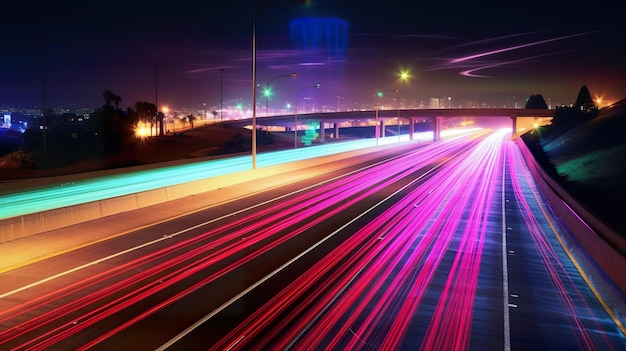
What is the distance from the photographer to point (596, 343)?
335 inches

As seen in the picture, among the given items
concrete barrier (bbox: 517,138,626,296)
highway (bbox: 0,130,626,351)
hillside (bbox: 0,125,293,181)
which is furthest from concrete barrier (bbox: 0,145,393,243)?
concrete barrier (bbox: 517,138,626,296)

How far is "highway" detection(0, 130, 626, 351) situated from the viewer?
8.41 meters

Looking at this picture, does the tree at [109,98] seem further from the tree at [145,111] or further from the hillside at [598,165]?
the hillside at [598,165]

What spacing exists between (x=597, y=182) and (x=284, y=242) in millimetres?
31356

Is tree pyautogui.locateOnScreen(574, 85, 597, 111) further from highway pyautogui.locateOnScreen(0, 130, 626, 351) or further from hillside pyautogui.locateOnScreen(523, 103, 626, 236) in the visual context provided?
highway pyautogui.locateOnScreen(0, 130, 626, 351)

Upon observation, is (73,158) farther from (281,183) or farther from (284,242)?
(284,242)

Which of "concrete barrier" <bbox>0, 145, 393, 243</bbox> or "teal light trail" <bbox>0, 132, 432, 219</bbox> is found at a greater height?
"concrete barrier" <bbox>0, 145, 393, 243</bbox>

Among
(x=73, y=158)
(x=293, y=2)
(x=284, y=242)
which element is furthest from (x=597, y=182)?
(x=73, y=158)

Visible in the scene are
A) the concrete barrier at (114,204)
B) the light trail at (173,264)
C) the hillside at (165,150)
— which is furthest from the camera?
the hillside at (165,150)

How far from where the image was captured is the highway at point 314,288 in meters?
8.41

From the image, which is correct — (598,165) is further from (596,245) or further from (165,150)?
(165,150)

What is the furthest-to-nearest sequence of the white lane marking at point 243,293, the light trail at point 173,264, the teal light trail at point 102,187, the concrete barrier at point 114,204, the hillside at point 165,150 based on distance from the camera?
Result: the hillside at point 165,150, the teal light trail at point 102,187, the concrete barrier at point 114,204, the light trail at point 173,264, the white lane marking at point 243,293

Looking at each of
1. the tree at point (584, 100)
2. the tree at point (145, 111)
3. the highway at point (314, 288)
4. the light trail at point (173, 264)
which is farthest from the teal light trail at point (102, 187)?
the tree at point (584, 100)

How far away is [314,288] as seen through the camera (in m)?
11.0
